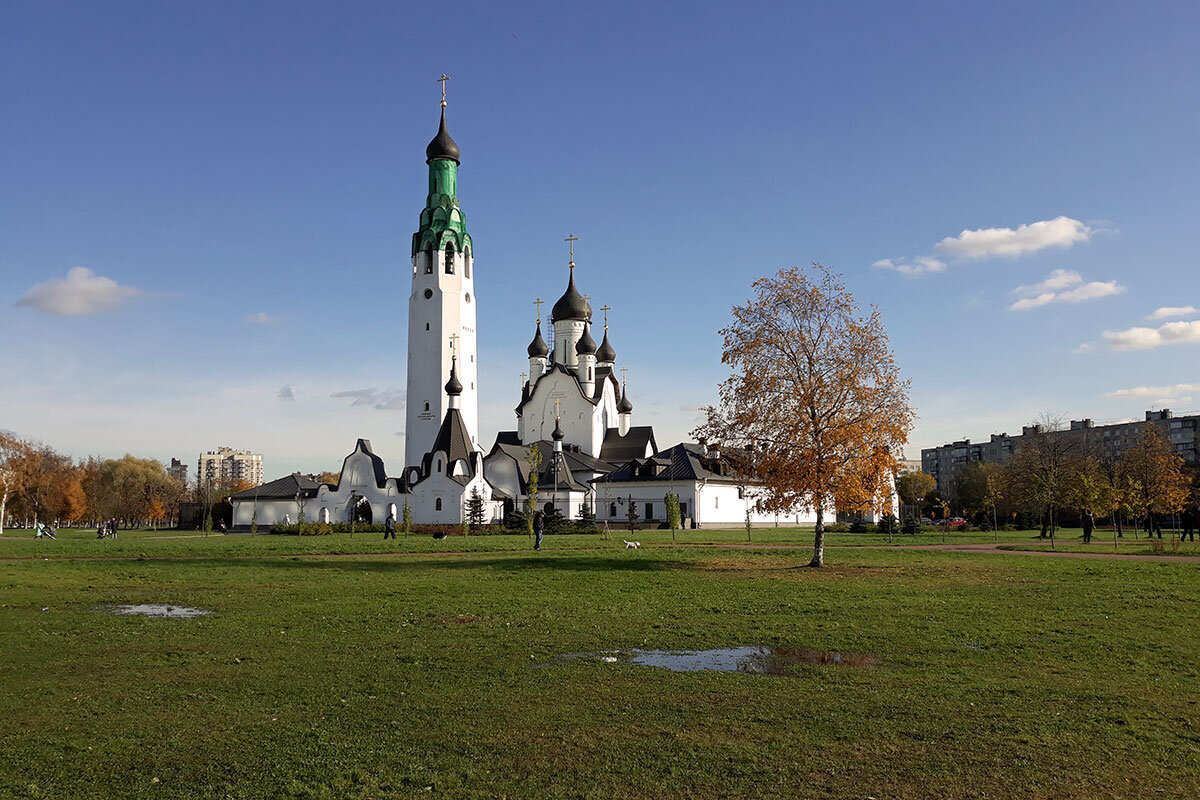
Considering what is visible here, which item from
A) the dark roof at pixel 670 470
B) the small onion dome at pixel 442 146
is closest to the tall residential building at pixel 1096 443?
the dark roof at pixel 670 470

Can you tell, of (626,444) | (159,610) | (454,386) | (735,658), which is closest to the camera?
(735,658)

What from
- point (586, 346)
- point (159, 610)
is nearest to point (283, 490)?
point (586, 346)

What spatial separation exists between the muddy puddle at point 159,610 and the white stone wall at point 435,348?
5916cm

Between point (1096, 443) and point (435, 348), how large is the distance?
6492 cm

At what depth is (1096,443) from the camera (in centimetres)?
9025

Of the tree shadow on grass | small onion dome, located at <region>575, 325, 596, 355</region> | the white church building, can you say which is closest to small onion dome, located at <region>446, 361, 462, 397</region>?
the white church building

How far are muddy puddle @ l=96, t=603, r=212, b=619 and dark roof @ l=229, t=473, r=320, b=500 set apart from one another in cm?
6155

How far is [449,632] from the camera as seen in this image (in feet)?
42.8

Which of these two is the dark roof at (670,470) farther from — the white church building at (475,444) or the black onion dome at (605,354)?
the black onion dome at (605,354)

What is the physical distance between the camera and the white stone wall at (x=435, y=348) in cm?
7619

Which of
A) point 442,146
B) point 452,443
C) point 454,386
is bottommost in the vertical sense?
point 452,443

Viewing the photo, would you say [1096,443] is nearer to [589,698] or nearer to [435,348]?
[435,348]

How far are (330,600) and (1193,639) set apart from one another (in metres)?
14.0

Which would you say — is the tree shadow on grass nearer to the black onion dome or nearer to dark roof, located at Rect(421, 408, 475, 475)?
dark roof, located at Rect(421, 408, 475, 475)
